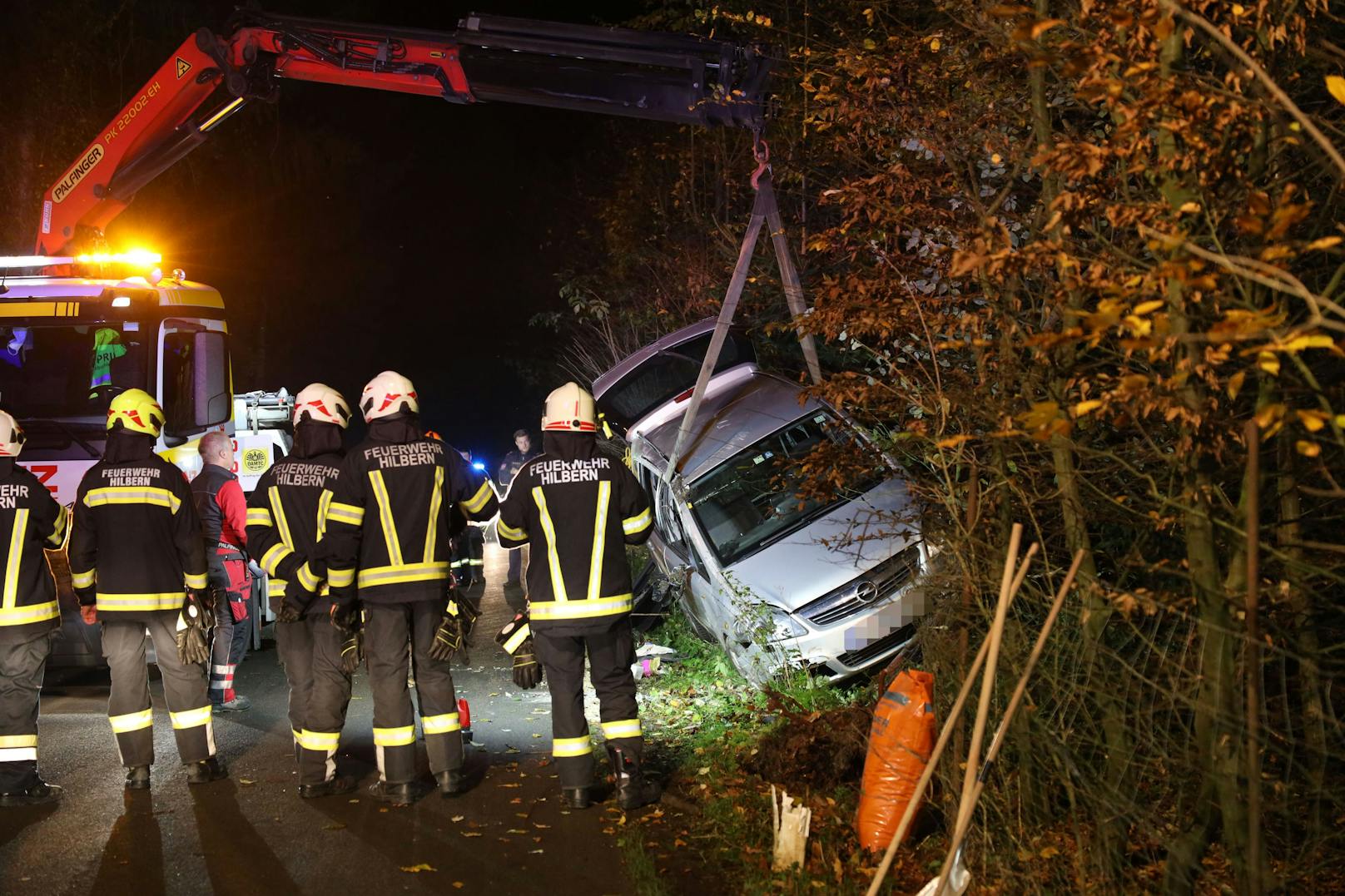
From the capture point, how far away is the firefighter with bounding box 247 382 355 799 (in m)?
6.55

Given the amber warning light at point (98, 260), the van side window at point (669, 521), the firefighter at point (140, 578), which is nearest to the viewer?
the firefighter at point (140, 578)

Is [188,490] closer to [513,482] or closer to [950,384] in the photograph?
[513,482]

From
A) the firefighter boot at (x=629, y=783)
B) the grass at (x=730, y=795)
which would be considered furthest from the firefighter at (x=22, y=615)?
the grass at (x=730, y=795)

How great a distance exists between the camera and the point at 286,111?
24.9 meters

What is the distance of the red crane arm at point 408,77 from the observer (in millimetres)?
8430

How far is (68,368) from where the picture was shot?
9180 millimetres

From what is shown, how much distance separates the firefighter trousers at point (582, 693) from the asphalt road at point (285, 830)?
0.28 meters

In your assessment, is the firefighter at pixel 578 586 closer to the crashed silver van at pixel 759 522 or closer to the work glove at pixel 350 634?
the work glove at pixel 350 634

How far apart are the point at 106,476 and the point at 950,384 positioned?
4.52 m

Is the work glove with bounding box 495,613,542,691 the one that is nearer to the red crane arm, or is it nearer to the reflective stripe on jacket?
the reflective stripe on jacket

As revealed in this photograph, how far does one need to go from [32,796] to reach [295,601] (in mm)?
1612

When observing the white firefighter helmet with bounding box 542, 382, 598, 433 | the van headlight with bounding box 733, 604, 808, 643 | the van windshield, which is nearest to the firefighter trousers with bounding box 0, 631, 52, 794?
the white firefighter helmet with bounding box 542, 382, 598, 433

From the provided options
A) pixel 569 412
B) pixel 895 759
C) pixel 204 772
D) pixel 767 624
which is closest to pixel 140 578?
pixel 204 772

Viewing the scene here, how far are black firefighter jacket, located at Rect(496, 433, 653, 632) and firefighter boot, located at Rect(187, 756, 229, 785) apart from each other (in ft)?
6.60
